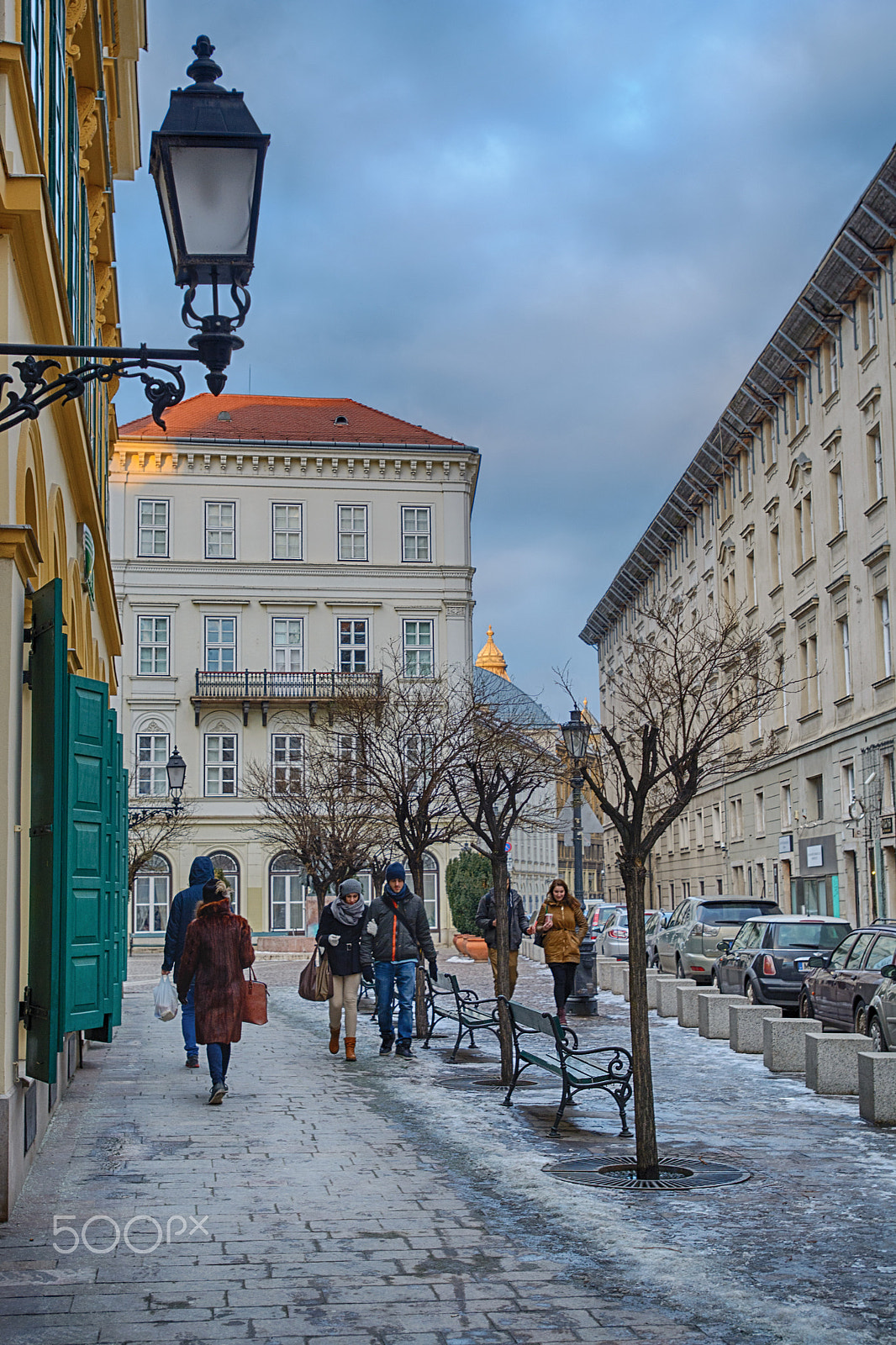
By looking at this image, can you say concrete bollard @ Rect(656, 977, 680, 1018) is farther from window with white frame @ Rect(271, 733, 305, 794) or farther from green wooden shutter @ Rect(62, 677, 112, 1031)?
window with white frame @ Rect(271, 733, 305, 794)

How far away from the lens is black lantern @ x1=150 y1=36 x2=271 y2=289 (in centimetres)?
665

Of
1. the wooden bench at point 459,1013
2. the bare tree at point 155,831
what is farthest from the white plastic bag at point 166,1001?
the bare tree at point 155,831

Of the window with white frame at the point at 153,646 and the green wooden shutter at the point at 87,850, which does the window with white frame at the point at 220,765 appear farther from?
the green wooden shutter at the point at 87,850

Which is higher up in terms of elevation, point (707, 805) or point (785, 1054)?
point (707, 805)

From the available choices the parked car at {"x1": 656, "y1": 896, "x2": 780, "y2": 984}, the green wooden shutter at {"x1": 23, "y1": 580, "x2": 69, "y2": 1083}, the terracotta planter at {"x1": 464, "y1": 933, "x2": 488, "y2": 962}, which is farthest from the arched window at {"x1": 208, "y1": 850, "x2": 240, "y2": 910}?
the green wooden shutter at {"x1": 23, "y1": 580, "x2": 69, "y2": 1083}

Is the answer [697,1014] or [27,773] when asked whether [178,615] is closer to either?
[697,1014]

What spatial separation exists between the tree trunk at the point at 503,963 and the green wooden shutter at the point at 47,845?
6103mm

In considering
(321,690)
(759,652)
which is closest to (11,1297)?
(759,652)

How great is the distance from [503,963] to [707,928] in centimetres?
1359

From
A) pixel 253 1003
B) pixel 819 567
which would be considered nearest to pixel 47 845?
Result: pixel 253 1003

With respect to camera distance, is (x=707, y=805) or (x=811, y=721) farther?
(x=707, y=805)

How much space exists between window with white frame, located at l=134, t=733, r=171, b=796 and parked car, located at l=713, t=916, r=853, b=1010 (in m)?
34.4

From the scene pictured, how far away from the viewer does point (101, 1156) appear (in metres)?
10.1

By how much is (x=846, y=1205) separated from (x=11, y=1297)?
4.54 meters
